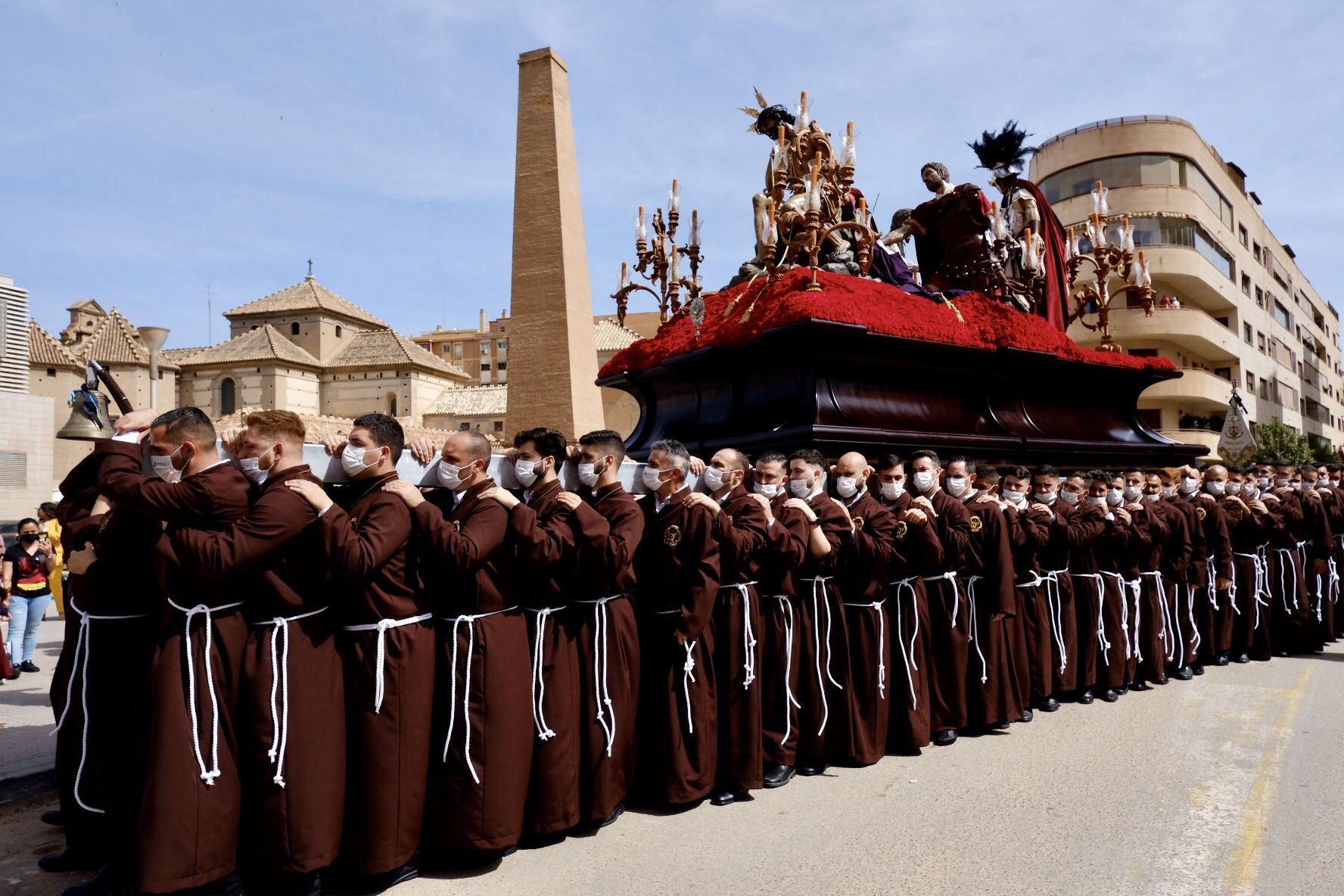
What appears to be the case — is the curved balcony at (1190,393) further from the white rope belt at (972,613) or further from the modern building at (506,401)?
the white rope belt at (972,613)

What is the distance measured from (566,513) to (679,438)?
3.61m

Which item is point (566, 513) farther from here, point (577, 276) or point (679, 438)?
point (577, 276)

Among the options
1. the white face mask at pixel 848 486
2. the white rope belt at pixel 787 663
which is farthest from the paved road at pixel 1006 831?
the white face mask at pixel 848 486

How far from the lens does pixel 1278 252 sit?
161 feet

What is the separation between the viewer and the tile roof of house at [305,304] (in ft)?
186

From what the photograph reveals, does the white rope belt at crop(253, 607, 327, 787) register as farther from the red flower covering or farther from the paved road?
the red flower covering

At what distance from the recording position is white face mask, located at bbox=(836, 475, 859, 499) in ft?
17.8

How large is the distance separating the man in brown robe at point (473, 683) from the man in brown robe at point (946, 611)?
276 centimetres

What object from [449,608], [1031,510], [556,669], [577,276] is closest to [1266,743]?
[1031,510]

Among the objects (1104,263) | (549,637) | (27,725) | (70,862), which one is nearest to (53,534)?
(27,725)

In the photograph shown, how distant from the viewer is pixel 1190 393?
3350cm

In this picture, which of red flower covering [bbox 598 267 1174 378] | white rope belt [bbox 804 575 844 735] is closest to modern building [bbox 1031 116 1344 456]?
red flower covering [bbox 598 267 1174 378]

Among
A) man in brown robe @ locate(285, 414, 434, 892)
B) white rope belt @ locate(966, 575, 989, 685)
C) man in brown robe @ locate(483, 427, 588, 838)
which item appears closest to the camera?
man in brown robe @ locate(285, 414, 434, 892)

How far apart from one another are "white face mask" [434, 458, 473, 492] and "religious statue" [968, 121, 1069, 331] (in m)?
5.91
